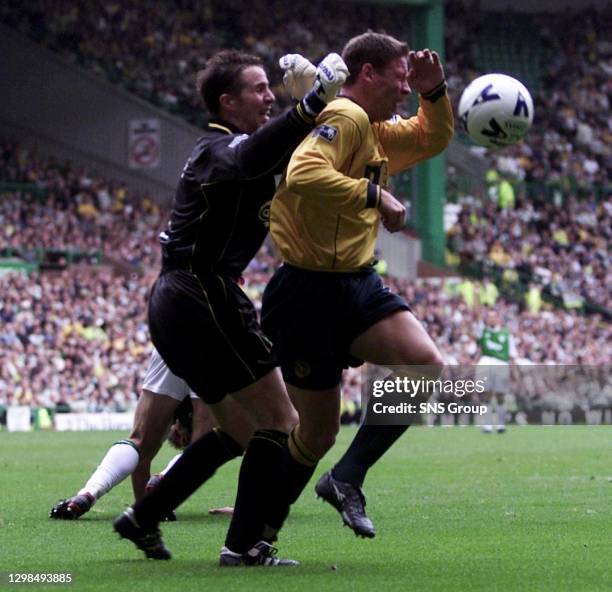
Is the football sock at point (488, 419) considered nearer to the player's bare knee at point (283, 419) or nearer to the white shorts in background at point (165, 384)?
the white shorts in background at point (165, 384)

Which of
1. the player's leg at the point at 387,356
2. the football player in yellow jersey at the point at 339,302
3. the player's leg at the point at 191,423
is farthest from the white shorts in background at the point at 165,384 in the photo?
the player's leg at the point at 387,356

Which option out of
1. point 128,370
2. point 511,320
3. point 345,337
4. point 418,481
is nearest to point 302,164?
point 345,337

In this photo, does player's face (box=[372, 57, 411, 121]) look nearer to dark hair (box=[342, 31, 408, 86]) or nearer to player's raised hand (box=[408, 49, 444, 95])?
dark hair (box=[342, 31, 408, 86])

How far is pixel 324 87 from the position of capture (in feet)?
22.1

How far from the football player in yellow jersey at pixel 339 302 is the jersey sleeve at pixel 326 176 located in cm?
1

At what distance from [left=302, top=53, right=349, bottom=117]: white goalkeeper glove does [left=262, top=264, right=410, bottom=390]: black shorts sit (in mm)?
1108

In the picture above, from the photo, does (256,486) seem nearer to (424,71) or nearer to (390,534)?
(390,534)

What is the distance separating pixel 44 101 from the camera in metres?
35.4

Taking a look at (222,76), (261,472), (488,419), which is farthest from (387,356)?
(488,419)

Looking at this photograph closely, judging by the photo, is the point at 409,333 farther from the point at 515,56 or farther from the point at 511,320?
the point at 515,56

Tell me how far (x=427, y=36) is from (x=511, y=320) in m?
6.94

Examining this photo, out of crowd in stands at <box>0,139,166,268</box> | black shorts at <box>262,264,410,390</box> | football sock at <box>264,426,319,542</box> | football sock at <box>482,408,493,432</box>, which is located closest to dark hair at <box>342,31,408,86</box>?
black shorts at <box>262,264,410,390</box>

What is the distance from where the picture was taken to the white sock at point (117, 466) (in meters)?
9.62

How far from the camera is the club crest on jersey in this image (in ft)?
23.9
